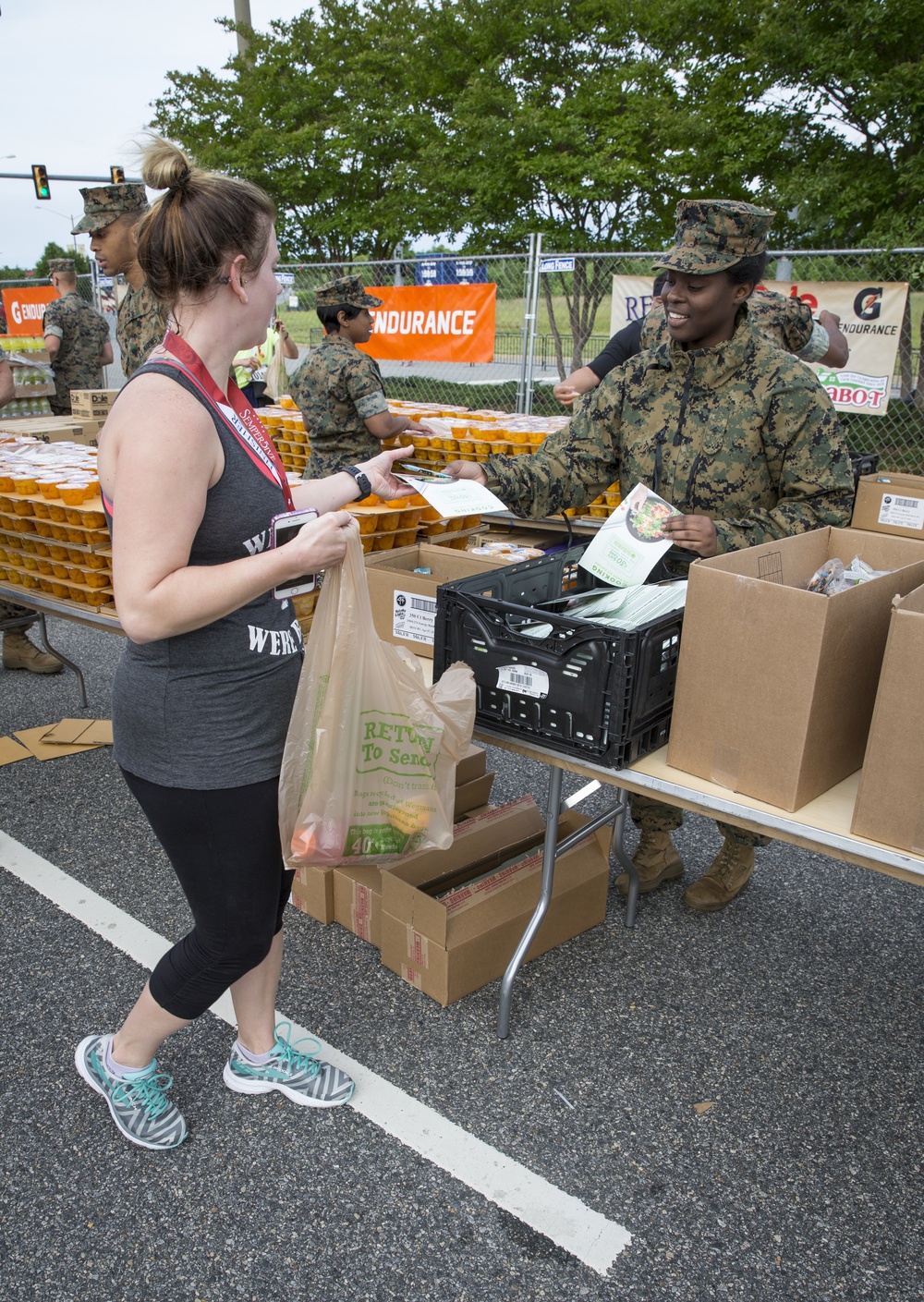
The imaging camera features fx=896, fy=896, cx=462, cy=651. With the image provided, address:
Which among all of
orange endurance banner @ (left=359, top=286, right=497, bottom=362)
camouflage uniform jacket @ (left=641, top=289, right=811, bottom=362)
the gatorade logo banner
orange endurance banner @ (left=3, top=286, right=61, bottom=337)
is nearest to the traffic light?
orange endurance banner @ (left=3, top=286, right=61, bottom=337)

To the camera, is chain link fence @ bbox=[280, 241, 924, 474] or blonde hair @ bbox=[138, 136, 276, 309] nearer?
blonde hair @ bbox=[138, 136, 276, 309]

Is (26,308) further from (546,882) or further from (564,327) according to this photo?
(546,882)

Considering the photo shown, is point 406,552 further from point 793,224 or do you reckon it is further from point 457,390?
point 457,390

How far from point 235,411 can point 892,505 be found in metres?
3.59

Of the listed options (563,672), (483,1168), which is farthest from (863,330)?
(483,1168)

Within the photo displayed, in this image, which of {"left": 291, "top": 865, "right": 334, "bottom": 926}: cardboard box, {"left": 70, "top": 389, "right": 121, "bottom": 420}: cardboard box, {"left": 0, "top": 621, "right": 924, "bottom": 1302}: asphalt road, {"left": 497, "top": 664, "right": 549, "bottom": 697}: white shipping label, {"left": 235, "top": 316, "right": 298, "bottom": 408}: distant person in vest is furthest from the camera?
{"left": 235, "top": 316, "right": 298, "bottom": 408}: distant person in vest

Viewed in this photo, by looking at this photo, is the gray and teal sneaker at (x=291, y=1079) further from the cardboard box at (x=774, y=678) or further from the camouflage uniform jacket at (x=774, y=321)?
the camouflage uniform jacket at (x=774, y=321)

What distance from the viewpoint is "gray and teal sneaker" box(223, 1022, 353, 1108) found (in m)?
2.17

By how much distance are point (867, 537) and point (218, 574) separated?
5.30 feet

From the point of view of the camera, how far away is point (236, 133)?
15.9 m

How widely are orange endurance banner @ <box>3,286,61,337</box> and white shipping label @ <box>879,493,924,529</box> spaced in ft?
52.4

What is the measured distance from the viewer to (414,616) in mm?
2436

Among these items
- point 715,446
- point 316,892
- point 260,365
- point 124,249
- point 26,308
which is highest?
point 26,308

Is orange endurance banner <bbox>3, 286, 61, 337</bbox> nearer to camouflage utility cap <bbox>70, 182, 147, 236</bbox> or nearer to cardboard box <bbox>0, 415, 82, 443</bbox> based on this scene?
cardboard box <bbox>0, 415, 82, 443</bbox>
